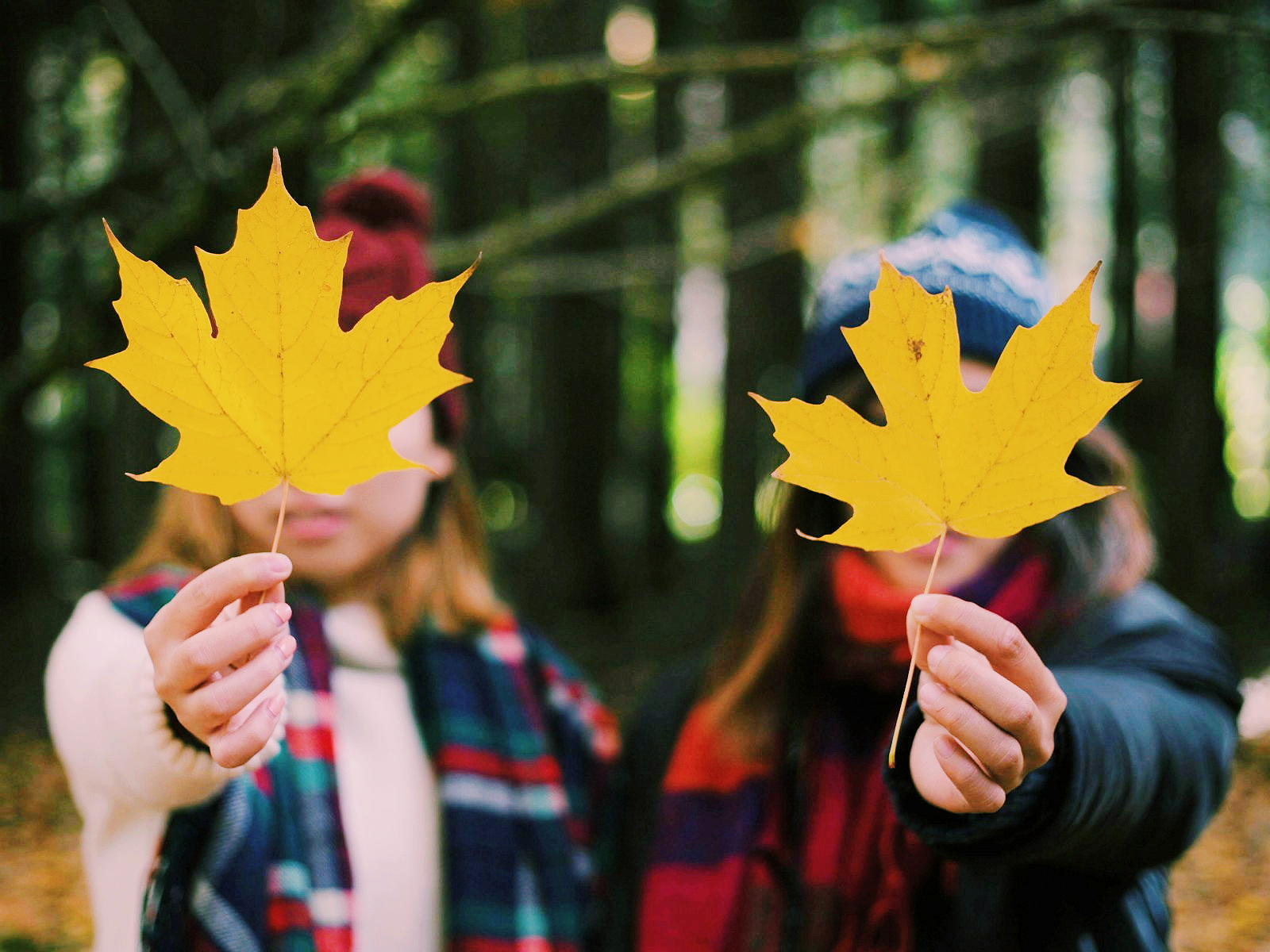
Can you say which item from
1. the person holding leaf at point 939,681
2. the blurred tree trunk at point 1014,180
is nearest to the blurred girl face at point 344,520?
the person holding leaf at point 939,681

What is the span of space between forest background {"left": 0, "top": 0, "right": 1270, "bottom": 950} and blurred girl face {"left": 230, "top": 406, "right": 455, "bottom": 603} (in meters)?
0.66

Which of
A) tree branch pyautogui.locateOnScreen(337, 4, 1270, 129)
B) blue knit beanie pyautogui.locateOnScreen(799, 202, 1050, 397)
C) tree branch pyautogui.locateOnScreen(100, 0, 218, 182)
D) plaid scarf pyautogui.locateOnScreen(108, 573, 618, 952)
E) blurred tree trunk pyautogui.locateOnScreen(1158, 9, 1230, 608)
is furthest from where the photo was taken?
blurred tree trunk pyautogui.locateOnScreen(1158, 9, 1230, 608)

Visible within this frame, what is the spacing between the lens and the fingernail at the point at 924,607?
807 mm

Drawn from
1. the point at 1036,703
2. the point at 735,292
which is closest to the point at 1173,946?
the point at 1036,703

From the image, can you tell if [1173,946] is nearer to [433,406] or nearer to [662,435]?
[433,406]

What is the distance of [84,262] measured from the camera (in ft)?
10.5

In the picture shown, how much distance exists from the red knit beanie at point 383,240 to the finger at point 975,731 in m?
1.00

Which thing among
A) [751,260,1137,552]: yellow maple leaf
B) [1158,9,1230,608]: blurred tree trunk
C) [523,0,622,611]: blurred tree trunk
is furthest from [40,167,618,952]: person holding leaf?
[523,0,622,611]: blurred tree trunk

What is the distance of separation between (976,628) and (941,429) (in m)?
0.18

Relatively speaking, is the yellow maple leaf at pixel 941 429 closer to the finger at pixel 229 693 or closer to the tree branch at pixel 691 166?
the finger at pixel 229 693

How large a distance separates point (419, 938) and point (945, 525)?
120 centimetres

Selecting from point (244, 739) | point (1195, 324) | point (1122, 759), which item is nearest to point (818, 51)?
point (1122, 759)

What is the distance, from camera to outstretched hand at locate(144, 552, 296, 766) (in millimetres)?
844

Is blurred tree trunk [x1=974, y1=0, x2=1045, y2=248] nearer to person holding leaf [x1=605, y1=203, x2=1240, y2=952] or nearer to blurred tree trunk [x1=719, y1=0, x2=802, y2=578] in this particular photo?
blurred tree trunk [x1=719, y1=0, x2=802, y2=578]
